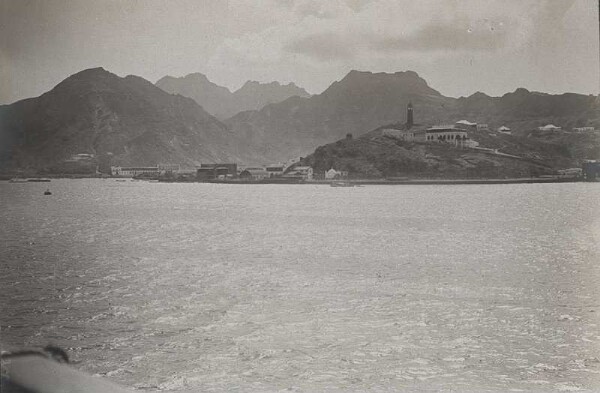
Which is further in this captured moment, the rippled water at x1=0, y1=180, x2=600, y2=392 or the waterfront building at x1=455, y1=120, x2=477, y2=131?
the waterfront building at x1=455, y1=120, x2=477, y2=131

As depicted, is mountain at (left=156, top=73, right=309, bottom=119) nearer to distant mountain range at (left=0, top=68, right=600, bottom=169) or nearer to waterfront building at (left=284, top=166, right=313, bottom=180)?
distant mountain range at (left=0, top=68, right=600, bottom=169)

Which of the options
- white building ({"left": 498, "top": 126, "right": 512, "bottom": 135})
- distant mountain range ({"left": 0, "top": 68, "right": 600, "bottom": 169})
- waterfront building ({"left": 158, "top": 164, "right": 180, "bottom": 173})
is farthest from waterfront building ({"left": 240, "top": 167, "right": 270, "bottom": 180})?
white building ({"left": 498, "top": 126, "right": 512, "bottom": 135})

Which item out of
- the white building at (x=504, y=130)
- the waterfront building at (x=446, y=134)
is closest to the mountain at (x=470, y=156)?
the white building at (x=504, y=130)

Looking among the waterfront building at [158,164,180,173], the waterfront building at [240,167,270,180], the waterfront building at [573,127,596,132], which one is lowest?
the waterfront building at [240,167,270,180]

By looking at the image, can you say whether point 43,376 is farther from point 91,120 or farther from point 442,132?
point 442,132

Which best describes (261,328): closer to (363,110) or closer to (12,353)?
(12,353)

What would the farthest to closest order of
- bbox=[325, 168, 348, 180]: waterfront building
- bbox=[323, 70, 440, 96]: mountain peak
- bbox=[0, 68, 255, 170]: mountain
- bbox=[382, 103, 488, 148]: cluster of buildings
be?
bbox=[325, 168, 348, 180]: waterfront building
bbox=[382, 103, 488, 148]: cluster of buildings
bbox=[323, 70, 440, 96]: mountain peak
bbox=[0, 68, 255, 170]: mountain

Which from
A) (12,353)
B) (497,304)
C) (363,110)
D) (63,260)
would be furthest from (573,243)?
(12,353)
